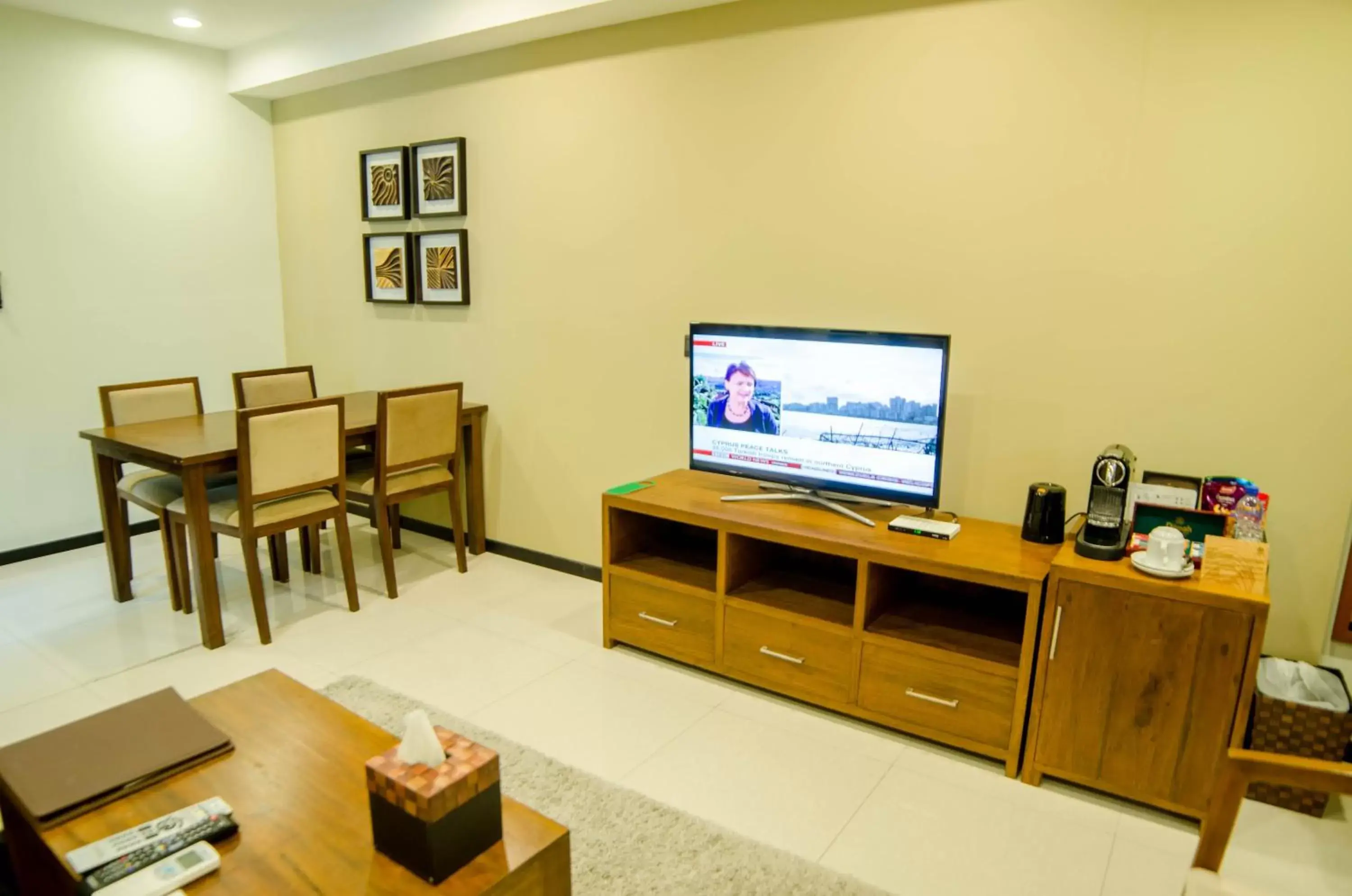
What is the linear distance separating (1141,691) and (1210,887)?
32.2 inches

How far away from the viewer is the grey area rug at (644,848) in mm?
1889

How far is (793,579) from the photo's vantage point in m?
2.96

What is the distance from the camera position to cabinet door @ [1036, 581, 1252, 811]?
202 cm

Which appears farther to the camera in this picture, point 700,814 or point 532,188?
point 532,188

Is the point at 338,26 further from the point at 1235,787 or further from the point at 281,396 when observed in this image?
the point at 1235,787

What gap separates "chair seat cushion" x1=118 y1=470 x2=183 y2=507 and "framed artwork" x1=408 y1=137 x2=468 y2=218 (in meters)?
1.80

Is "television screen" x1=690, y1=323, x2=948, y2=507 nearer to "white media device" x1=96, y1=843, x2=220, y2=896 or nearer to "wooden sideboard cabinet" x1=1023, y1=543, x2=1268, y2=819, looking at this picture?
"wooden sideboard cabinet" x1=1023, y1=543, x2=1268, y2=819

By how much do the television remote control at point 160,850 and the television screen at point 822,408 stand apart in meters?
2.00

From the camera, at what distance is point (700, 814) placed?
2.17 meters

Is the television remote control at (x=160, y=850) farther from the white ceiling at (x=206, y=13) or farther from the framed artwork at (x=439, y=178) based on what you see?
the white ceiling at (x=206, y=13)

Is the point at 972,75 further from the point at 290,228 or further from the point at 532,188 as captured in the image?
the point at 290,228

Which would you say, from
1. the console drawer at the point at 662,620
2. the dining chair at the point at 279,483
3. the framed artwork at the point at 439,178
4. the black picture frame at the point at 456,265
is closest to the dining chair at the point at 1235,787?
the console drawer at the point at 662,620

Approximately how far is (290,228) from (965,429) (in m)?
4.28

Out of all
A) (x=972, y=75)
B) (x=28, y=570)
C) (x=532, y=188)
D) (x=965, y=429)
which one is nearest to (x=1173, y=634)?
(x=965, y=429)
